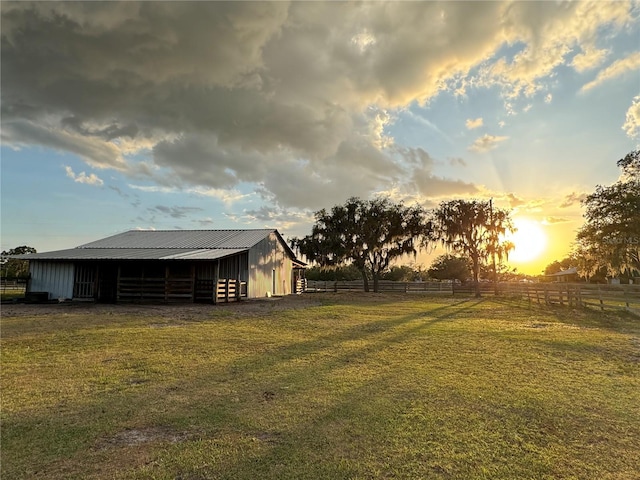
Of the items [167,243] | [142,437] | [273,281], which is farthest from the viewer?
[273,281]

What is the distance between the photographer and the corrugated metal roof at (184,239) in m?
24.6

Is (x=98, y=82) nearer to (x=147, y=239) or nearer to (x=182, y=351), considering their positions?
(x=182, y=351)

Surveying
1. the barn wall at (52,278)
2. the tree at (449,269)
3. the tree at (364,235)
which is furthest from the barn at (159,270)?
the tree at (449,269)

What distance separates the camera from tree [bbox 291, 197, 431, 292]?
35219 mm

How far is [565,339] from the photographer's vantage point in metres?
9.00

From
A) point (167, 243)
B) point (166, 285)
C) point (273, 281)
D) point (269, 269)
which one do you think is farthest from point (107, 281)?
point (273, 281)

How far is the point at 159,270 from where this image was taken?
21.1 meters

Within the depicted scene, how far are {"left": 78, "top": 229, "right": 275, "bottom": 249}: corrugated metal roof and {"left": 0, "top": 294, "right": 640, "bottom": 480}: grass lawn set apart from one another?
16.3 meters

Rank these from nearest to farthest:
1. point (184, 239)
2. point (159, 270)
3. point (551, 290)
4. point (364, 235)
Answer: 1. point (551, 290)
2. point (159, 270)
3. point (184, 239)
4. point (364, 235)

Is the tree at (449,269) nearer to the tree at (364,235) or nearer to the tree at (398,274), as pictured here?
the tree at (398,274)

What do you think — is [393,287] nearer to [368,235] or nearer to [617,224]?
[368,235]

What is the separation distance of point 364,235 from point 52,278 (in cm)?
2583

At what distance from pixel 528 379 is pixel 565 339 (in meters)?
4.79

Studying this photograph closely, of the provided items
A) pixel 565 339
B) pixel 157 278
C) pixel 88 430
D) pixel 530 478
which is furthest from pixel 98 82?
pixel 565 339
